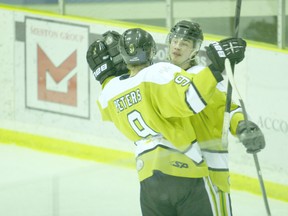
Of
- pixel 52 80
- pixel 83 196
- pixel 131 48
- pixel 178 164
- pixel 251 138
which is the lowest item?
pixel 52 80

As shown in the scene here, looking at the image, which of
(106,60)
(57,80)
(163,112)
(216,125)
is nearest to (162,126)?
(163,112)

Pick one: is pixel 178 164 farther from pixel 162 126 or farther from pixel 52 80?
pixel 52 80

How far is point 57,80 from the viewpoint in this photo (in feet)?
19.6

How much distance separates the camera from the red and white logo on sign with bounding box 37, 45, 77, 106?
588cm

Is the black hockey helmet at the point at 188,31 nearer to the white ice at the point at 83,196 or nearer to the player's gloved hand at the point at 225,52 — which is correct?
the player's gloved hand at the point at 225,52

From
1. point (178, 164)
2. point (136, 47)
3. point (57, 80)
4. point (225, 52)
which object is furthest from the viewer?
point (57, 80)

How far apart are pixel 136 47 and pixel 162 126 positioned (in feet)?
0.97

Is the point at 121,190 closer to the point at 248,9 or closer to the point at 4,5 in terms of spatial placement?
the point at 248,9

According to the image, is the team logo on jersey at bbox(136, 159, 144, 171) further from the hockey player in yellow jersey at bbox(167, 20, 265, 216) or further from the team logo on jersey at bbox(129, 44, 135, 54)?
the team logo on jersey at bbox(129, 44, 135, 54)

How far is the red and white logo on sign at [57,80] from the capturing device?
5875 millimetres

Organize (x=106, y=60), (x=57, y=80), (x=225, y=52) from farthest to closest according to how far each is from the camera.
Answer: (x=57, y=80), (x=106, y=60), (x=225, y=52)

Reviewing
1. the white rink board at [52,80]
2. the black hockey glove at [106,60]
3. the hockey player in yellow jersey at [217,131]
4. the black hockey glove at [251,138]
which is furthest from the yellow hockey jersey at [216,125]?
the white rink board at [52,80]

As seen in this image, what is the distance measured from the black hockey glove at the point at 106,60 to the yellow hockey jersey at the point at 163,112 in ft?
0.55

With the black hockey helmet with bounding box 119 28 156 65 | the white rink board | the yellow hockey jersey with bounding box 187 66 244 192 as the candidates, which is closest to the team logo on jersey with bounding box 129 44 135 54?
the black hockey helmet with bounding box 119 28 156 65
